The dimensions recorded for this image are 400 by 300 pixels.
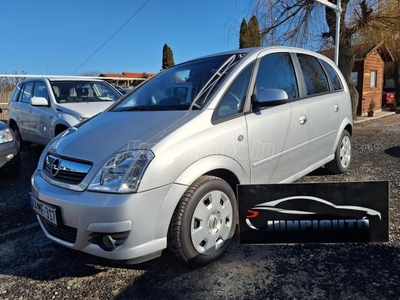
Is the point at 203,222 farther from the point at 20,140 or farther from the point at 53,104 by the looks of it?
the point at 20,140

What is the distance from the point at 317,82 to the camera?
12.9 ft

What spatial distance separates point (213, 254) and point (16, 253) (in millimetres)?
1806

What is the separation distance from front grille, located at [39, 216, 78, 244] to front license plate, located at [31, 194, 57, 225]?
2.1 inches

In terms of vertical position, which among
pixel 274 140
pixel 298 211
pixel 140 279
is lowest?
pixel 140 279

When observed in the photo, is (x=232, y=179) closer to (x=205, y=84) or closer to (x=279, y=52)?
(x=205, y=84)

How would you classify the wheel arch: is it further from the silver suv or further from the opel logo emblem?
the silver suv

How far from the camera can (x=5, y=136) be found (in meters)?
4.66

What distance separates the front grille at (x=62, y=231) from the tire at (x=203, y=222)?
2.22ft

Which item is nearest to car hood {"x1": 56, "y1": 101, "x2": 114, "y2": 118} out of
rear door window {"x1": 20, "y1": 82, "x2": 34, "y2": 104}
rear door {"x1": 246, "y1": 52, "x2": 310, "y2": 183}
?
rear door window {"x1": 20, "y1": 82, "x2": 34, "y2": 104}

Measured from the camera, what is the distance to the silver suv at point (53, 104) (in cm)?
566

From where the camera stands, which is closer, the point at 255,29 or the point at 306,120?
the point at 306,120

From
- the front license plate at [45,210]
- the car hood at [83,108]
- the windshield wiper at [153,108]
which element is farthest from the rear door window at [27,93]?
the front license plate at [45,210]

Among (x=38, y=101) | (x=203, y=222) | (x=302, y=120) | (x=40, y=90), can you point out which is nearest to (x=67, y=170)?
(x=203, y=222)

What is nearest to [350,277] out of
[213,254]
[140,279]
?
[213,254]
